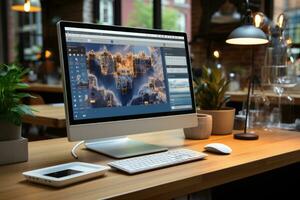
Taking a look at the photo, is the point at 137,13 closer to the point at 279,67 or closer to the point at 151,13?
the point at 151,13

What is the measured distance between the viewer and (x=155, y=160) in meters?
1.24

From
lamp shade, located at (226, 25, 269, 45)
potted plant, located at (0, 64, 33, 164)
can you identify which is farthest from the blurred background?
potted plant, located at (0, 64, 33, 164)

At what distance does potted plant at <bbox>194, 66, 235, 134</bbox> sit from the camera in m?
1.78

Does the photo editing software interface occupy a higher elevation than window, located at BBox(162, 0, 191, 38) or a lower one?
lower

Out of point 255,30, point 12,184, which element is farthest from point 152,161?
point 255,30

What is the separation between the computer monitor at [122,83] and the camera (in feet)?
4.18

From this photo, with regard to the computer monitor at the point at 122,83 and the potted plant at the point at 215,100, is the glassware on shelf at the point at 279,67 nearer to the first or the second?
the potted plant at the point at 215,100

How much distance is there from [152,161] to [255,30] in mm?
880

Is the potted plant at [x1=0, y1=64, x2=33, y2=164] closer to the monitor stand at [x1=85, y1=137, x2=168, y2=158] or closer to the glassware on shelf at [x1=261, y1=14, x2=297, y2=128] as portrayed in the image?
the monitor stand at [x1=85, y1=137, x2=168, y2=158]

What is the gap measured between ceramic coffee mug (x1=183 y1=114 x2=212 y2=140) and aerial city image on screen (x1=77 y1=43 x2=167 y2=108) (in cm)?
23

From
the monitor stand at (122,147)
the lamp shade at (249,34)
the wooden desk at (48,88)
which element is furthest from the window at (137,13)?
the monitor stand at (122,147)

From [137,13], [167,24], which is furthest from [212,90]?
[137,13]

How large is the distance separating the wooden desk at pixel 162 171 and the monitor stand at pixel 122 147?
4cm

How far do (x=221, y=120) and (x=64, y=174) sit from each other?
2.98ft
